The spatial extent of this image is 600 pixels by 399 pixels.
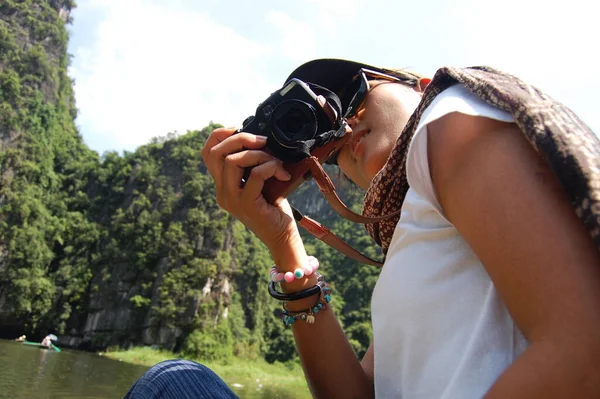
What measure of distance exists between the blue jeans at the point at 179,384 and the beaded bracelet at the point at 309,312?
0.73 feet

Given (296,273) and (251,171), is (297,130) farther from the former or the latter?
(296,273)

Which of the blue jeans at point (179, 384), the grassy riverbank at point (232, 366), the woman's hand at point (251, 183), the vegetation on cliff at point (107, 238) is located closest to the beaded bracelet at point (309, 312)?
the woman's hand at point (251, 183)

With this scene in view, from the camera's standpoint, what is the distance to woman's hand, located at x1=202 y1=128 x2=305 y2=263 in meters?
0.87

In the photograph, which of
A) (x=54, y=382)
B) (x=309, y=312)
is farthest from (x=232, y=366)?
(x=309, y=312)

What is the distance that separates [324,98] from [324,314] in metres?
0.43

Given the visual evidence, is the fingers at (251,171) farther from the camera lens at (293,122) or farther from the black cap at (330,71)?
the black cap at (330,71)

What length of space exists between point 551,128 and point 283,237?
583 mm

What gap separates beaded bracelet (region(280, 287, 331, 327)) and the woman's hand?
4.5 inches

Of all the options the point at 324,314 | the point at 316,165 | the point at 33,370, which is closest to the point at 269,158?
the point at 316,165

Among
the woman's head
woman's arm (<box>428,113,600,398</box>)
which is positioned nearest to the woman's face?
the woman's head

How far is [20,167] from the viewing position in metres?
23.3

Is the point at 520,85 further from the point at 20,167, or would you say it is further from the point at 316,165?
the point at 20,167

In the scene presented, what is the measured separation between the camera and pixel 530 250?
0.45m

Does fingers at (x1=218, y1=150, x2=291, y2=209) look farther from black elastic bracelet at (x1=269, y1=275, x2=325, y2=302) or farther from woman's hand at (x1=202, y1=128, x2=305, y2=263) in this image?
black elastic bracelet at (x1=269, y1=275, x2=325, y2=302)
